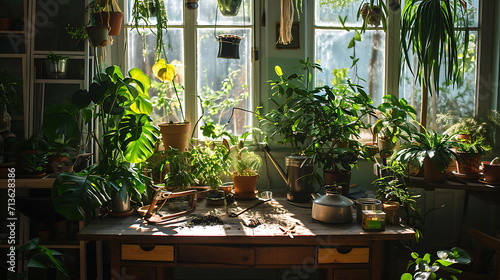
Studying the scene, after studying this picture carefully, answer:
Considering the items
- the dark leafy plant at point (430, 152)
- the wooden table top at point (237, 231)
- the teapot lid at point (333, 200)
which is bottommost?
the wooden table top at point (237, 231)

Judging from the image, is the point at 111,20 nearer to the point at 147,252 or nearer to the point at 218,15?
the point at 218,15

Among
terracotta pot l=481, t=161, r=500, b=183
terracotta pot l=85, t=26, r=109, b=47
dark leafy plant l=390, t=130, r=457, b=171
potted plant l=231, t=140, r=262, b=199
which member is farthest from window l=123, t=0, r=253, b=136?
terracotta pot l=481, t=161, r=500, b=183

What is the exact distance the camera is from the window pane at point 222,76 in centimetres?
352

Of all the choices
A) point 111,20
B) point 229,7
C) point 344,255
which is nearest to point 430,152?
point 344,255

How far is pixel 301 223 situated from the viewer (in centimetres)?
255

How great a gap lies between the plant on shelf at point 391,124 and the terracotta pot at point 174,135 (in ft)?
4.74

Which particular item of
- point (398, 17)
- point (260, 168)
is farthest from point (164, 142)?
point (398, 17)

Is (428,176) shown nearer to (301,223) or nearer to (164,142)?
(301,223)

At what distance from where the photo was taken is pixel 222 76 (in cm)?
354

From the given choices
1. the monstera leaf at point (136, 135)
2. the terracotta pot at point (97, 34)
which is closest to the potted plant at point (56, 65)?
the terracotta pot at point (97, 34)

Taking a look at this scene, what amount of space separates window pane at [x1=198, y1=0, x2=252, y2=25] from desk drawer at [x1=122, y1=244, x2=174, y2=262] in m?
1.93

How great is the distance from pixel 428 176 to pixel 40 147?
2.68m

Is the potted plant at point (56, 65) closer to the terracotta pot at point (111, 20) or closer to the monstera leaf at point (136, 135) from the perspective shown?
the terracotta pot at point (111, 20)

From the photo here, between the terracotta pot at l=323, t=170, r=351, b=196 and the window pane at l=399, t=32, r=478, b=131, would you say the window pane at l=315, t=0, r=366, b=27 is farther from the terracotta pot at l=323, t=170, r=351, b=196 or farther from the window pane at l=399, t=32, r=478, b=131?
the terracotta pot at l=323, t=170, r=351, b=196
